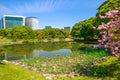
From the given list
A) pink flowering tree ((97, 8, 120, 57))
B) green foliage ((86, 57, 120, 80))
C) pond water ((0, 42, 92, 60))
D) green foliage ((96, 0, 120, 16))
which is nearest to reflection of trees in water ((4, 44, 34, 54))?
pond water ((0, 42, 92, 60))

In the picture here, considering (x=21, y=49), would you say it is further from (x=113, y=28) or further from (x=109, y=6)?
(x=113, y=28)

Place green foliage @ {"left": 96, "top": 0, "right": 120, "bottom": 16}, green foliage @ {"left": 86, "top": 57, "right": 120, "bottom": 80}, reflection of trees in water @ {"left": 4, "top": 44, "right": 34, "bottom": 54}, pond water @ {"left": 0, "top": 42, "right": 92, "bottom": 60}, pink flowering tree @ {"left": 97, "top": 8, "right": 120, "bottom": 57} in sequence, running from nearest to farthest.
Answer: pink flowering tree @ {"left": 97, "top": 8, "right": 120, "bottom": 57}, green foliage @ {"left": 86, "top": 57, "right": 120, "bottom": 80}, green foliage @ {"left": 96, "top": 0, "right": 120, "bottom": 16}, pond water @ {"left": 0, "top": 42, "right": 92, "bottom": 60}, reflection of trees in water @ {"left": 4, "top": 44, "right": 34, "bottom": 54}

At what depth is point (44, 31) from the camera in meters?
141

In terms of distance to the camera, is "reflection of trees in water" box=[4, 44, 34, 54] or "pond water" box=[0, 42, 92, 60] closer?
"pond water" box=[0, 42, 92, 60]

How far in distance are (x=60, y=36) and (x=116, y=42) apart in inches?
5165

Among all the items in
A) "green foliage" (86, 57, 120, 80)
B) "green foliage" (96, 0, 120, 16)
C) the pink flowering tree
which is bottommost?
"green foliage" (86, 57, 120, 80)

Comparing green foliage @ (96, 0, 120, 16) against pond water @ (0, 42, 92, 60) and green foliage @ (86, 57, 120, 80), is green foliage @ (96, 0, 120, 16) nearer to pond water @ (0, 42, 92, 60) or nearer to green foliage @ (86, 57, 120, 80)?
green foliage @ (86, 57, 120, 80)

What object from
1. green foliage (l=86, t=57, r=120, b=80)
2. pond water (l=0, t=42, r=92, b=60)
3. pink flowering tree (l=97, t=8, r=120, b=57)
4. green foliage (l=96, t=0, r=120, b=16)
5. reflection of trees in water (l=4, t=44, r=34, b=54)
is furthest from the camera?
reflection of trees in water (l=4, t=44, r=34, b=54)

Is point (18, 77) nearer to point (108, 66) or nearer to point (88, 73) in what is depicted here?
point (88, 73)

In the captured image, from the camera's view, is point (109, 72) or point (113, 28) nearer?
point (113, 28)

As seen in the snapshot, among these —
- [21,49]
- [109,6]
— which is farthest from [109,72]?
[21,49]

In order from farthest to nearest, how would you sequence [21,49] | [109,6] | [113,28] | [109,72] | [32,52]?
[21,49]
[32,52]
[109,6]
[109,72]
[113,28]

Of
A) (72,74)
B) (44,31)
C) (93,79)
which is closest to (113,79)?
(93,79)

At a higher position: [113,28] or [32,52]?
[113,28]
